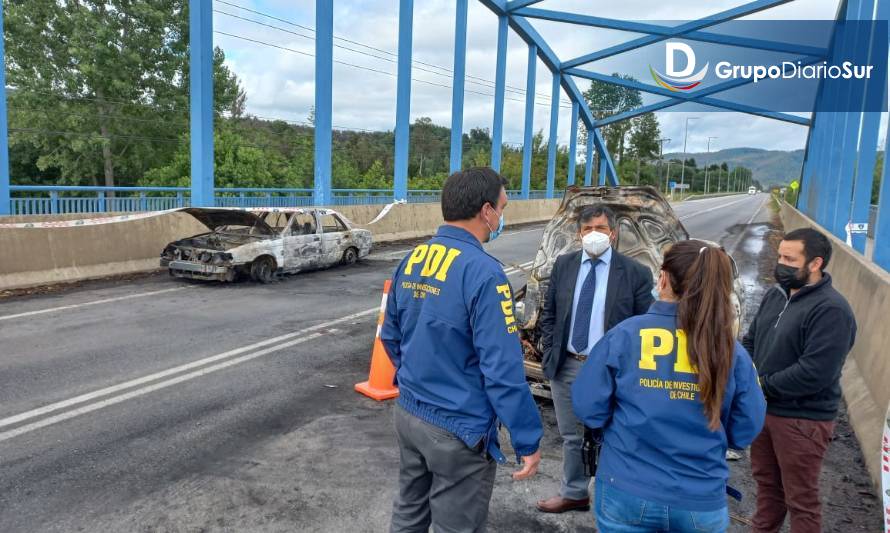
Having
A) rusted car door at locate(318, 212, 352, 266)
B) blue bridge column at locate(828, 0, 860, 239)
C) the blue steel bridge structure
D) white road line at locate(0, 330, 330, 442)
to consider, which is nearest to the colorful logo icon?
the blue steel bridge structure

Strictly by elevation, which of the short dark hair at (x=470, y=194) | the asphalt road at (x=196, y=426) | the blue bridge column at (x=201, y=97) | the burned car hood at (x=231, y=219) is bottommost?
the asphalt road at (x=196, y=426)

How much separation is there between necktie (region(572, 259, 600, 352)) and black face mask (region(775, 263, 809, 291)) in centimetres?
98

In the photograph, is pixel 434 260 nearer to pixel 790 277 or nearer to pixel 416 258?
pixel 416 258

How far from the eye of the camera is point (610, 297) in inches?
149

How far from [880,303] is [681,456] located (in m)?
4.99

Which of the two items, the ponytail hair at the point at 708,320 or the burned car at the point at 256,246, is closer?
the ponytail hair at the point at 708,320

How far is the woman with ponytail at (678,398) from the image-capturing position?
7.23 feet

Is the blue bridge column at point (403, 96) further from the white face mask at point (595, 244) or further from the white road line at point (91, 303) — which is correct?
the white face mask at point (595, 244)

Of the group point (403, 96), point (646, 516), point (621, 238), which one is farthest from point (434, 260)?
point (403, 96)

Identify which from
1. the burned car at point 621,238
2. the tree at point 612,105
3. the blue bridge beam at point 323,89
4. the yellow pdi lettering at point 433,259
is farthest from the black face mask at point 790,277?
the tree at point 612,105

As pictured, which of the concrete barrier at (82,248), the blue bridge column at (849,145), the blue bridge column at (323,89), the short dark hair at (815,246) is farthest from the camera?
the blue bridge column at (323,89)

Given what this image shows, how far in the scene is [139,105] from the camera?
37.9 metres

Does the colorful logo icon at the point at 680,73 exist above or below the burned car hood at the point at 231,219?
above

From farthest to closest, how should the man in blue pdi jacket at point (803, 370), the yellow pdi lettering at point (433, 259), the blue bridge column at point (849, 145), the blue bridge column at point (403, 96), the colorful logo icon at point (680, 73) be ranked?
the colorful logo icon at point (680, 73), the blue bridge column at point (403, 96), the blue bridge column at point (849, 145), the man in blue pdi jacket at point (803, 370), the yellow pdi lettering at point (433, 259)
